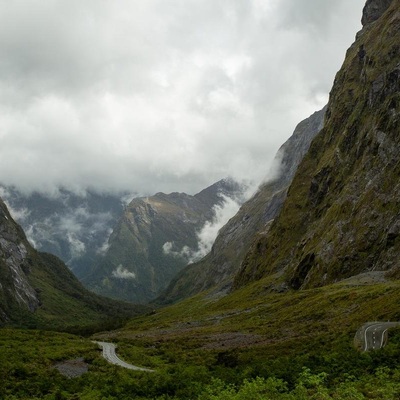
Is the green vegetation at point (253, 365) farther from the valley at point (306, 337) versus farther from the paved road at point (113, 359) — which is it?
the paved road at point (113, 359)

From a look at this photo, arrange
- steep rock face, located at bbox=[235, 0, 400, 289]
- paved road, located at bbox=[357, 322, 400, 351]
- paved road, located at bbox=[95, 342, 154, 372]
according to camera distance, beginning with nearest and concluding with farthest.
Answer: paved road, located at bbox=[357, 322, 400, 351] < paved road, located at bbox=[95, 342, 154, 372] < steep rock face, located at bbox=[235, 0, 400, 289]

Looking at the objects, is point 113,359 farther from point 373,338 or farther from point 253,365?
point 373,338

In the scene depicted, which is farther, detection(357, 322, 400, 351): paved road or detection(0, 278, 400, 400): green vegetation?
detection(357, 322, 400, 351): paved road

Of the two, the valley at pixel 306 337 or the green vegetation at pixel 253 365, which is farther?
the valley at pixel 306 337

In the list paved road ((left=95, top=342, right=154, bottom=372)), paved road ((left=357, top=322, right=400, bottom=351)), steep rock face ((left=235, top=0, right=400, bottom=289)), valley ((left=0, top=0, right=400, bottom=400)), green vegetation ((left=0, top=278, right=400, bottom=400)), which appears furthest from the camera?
steep rock face ((left=235, top=0, right=400, bottom=289))

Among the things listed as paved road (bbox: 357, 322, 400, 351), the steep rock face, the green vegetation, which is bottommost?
paved road (bbox: 357, 322, 400, 351)

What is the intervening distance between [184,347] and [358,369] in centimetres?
5277

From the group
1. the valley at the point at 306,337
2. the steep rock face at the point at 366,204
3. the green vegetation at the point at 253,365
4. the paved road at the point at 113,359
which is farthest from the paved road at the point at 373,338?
the steep rock face at the point at 366,204

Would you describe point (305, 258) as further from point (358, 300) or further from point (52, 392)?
point (52, 392)

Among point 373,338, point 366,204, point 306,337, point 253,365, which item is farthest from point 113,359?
point 366,204

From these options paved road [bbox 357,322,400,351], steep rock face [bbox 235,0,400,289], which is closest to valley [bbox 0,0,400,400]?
paved road [bbox 357,322,400,351]

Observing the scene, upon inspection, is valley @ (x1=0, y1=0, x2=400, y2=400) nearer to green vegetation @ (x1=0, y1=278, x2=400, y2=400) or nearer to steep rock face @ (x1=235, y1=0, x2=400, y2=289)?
green vegetation @ (x1=0, y1=278, x2=400, y2=400)

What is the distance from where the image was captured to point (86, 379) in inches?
1587

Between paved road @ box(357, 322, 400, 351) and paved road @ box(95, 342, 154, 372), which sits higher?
paved road @ box(95, 342, 154, 372)
